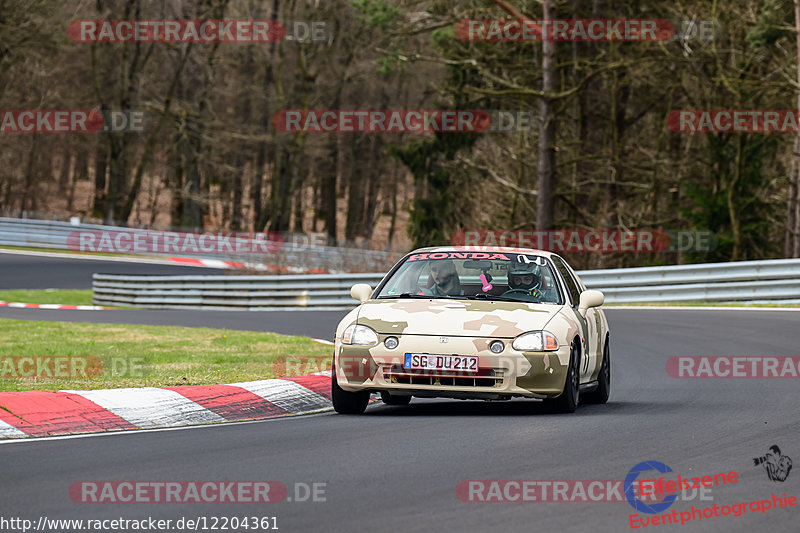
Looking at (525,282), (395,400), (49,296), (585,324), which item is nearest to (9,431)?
(395,400)

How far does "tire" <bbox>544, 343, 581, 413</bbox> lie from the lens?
383 inches

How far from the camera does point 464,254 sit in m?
10.9

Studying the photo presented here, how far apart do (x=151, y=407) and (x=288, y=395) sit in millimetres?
1573

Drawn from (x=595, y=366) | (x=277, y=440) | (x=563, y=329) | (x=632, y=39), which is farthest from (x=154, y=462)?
(x=632, y=39)

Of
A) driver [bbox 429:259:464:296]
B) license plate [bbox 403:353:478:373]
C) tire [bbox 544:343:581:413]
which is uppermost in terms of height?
driver [bbox 429:259:464:296]

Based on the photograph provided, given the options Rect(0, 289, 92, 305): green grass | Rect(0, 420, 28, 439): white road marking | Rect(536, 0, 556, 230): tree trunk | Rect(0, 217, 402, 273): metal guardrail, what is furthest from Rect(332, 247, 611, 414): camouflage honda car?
Rect(0, 289, 92, 305): green grass

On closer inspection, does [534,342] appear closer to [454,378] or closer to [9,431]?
[454,378]

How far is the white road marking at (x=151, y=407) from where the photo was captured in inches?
362

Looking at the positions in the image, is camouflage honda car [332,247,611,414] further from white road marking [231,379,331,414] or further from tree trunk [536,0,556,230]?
tree trunk [536,0,556,230]

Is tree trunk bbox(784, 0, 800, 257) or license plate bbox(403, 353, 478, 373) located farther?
tree trunk bbox(784, 0, 800, 257)

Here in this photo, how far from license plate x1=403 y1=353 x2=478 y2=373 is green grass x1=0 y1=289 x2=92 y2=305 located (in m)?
22.7

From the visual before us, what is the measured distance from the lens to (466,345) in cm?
935

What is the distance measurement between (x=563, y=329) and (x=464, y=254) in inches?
58.9

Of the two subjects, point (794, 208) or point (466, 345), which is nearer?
point (466, 345)
